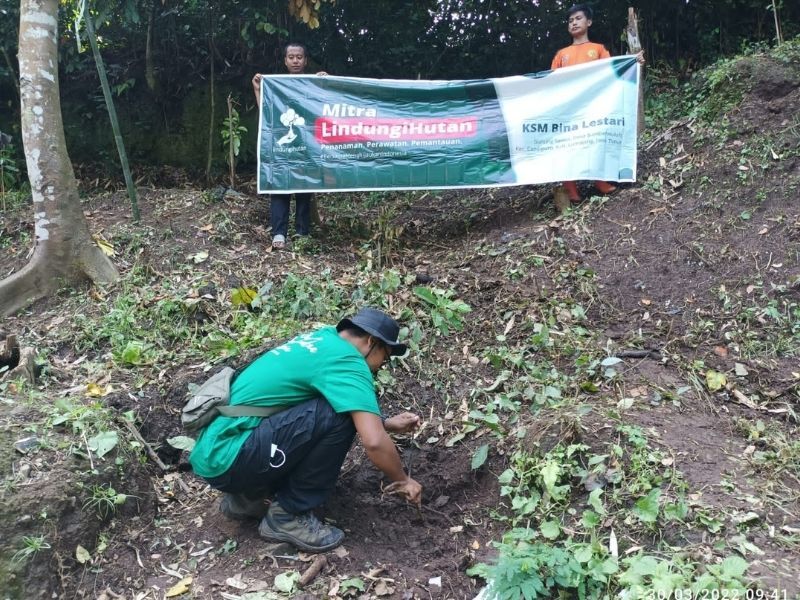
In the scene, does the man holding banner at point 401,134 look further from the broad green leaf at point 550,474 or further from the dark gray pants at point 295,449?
the dark gray pants at point 295,449

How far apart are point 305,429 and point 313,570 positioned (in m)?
0.65

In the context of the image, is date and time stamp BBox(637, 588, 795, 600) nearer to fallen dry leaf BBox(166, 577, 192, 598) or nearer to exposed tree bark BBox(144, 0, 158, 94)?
fallen dry leaf BBox(166, 577, 192, 598)

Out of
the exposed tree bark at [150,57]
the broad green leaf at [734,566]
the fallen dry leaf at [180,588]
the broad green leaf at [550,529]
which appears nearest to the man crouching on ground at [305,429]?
the fallen dry leaf at [180,588]

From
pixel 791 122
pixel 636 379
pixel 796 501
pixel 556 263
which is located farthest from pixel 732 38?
pixel 796 501

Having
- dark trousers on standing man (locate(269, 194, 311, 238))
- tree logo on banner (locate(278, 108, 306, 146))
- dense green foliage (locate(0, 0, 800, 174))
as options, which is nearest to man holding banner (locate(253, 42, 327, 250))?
dark trousers on standing man (locate(269, 194, 311, 238))

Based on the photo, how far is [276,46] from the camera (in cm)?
957

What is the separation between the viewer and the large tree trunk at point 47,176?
571cm

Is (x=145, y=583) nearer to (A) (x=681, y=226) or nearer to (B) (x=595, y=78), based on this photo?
(A) (x=681, y=226)

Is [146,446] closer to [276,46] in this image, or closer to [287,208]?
[287,208]

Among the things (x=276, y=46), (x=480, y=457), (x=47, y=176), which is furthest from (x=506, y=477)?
(x=276, y=46)

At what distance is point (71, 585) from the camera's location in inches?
123

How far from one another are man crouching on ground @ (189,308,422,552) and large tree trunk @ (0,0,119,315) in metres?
3.17

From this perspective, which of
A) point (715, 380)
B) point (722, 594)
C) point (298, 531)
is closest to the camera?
point (722, 594)

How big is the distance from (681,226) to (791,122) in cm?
167
